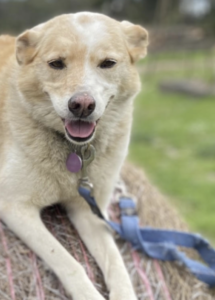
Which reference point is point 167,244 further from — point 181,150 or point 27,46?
point 181,150

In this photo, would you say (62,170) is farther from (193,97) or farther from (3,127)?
(193,97)

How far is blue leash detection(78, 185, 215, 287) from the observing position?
12.0 ft

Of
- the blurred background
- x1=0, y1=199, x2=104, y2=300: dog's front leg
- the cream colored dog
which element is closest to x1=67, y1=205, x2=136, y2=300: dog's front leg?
the cream colored dog

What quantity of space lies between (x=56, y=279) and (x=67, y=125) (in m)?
0.89

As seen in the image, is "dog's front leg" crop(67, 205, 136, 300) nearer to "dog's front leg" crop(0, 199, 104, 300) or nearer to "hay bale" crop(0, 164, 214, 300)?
"hay bale" crop(0, 164, 214, 300)

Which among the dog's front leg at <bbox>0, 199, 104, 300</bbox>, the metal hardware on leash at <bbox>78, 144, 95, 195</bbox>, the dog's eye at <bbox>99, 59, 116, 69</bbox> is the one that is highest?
the dog's eye at <bbox>99, 59, 116, 69</bbox>

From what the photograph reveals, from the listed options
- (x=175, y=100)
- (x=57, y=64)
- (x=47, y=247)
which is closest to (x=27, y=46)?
(x=57, y=64)

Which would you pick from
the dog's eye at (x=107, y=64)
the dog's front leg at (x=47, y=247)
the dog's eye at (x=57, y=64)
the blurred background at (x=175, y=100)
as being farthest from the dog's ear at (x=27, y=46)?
the blurred background at (x=175, y=100)

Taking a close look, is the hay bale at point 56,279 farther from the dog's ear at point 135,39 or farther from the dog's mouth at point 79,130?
the dog's ear at point 135,39

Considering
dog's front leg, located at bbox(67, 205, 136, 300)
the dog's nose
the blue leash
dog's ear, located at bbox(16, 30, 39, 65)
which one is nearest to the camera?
the dog's nose

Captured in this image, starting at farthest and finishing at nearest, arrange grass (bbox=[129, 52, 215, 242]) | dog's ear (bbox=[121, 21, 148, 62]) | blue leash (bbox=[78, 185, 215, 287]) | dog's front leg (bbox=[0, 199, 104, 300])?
1. grass (bbox=[129, 52, 215, 242])
2. blue leash (bbox=[78, 185, 215, 287])
3. dog's ear (bbox=[121, 21, 148, 62])
4. dog's front leg (bbox=[0, 199, 104, 300])

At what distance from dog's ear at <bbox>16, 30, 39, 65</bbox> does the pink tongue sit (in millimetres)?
504

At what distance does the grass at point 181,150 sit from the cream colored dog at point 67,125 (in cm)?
294

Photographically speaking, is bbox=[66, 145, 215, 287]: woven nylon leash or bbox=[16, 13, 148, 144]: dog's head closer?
bbox=[16, 13, 148, 144]: dog's head
